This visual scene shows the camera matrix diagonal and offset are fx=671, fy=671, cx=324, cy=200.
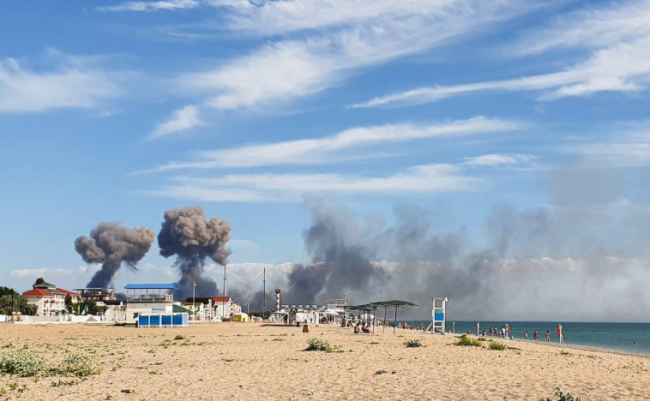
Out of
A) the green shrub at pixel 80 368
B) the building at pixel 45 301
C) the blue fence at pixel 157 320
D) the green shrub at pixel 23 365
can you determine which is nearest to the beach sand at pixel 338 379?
the green shrub at pixel 80 368

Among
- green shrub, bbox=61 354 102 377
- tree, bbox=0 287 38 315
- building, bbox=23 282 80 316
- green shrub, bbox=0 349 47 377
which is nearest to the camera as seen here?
green shrub, bbox=0 349 47 377

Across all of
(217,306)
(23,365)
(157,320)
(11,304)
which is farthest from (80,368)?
(217,306)

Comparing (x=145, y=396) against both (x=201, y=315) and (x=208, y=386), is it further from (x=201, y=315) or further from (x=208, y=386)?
(x=201, y=315)

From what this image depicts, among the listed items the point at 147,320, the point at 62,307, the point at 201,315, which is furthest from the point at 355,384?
the point at 62,307

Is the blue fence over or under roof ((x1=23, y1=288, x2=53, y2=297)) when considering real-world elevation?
under

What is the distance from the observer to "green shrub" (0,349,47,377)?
2052 cm

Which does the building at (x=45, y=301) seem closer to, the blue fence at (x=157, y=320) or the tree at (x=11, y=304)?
the tree at (x=11, y=304)

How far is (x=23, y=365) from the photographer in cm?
2091

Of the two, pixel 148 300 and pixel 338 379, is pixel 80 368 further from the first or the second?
pixel 148 300

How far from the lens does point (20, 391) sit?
17.0 m

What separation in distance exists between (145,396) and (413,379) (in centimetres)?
724

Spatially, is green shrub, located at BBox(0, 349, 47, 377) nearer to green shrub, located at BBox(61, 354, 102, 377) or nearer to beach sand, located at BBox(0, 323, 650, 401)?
green shrub, located at BBox(61, 354, 102, 377)

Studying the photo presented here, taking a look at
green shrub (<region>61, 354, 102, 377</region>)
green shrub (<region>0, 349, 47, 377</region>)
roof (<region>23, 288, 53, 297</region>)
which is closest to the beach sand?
green shrub (<region>61, 354, 102, 377</region>)

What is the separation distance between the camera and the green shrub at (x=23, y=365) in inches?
808
